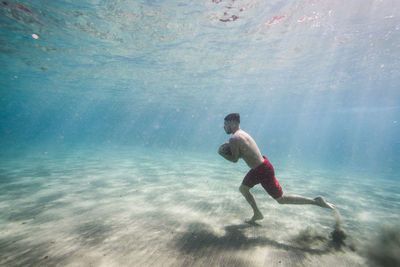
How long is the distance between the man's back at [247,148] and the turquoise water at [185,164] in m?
1.60

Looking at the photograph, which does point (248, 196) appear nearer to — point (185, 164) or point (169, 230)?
point (169, 230)

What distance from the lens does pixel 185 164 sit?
17984mm

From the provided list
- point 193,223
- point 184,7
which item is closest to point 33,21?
point 184,7

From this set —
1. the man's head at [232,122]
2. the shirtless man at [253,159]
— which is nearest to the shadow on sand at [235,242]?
the shirtless man at [253,159]

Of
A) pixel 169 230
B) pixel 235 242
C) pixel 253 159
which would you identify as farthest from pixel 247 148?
pixel 169 230

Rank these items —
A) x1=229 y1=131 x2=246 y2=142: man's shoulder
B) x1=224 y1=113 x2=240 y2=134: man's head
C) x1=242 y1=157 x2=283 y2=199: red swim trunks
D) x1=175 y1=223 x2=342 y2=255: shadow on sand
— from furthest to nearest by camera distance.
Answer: x1=224 y1=113 x2=240 y2=134: man's head → x1=242 y1=157 x2=283 y2=199: red swim trunks → x1=229 y1=131 x2=246 y2=142: man's shoulder → x1=175 y1=223 x2=342 y2=255: shadow on sand

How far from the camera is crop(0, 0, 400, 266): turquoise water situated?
358 cm

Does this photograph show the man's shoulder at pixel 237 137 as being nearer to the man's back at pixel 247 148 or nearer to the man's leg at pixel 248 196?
the man's back at pixel 247 148

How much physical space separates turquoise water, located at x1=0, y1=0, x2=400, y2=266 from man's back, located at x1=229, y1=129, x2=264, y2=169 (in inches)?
63.1

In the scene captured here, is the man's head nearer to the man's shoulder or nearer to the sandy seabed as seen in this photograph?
the man's shoulder

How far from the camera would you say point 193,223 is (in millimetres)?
4703

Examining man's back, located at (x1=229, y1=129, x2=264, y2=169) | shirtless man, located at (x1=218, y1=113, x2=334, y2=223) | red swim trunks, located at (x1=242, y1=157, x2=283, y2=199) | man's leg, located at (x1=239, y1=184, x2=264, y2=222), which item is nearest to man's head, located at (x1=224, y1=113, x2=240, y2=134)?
shirtless man, located at (x1=218, y1=113, x2=334, y2=223)

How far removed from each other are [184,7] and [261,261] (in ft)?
44.8

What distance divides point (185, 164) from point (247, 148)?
14.3 metres
